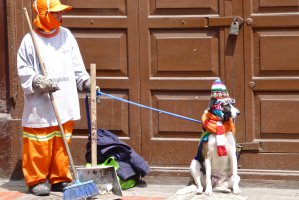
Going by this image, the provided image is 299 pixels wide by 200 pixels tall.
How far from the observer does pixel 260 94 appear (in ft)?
27.0

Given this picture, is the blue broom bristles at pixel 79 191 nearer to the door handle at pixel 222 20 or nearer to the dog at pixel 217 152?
the dog at pixel 217 152

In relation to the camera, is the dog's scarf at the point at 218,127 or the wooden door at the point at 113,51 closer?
the dog's scarf at the point at 218,127

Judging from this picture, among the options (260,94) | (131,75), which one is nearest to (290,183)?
(260,94)

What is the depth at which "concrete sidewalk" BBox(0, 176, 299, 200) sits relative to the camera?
25.2 feet

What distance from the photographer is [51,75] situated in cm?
786

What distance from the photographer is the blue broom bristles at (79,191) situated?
7.38m

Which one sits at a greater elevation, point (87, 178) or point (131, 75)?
point (131, 75)

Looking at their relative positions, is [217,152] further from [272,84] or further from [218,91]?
[272,84]

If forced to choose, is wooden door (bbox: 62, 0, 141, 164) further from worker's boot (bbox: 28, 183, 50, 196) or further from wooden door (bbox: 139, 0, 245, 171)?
worker's boot (bbox: 28, 183, 50, 196)

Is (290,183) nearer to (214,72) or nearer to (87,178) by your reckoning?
(214,72)

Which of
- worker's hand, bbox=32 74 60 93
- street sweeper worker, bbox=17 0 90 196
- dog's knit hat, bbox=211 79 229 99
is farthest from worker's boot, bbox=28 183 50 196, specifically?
dog's knit hat, bbox=211 79 229 99

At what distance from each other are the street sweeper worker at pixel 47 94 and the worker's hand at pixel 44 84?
0.10ft

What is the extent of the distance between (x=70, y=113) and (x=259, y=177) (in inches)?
74.3

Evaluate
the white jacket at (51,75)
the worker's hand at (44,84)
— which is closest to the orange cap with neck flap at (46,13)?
the white jacket at (51,75)
